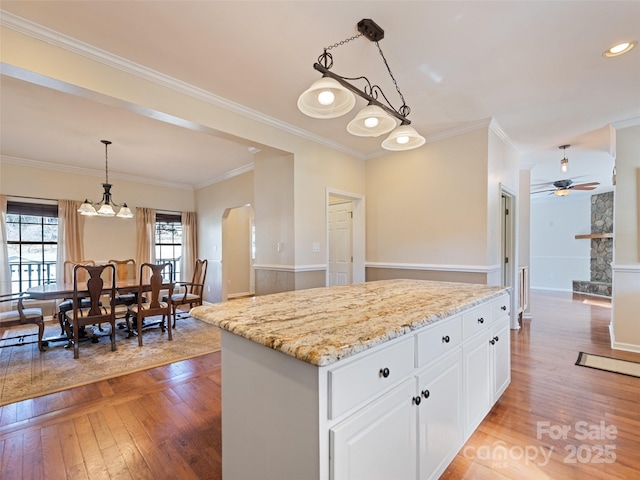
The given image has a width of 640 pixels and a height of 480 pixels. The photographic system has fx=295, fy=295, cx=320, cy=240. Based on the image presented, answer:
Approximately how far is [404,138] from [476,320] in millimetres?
1341

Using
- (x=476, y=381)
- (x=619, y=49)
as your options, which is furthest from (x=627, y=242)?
(x=476, y=381)

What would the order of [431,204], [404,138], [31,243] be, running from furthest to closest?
[31,243] → [431,204] → [404,138]

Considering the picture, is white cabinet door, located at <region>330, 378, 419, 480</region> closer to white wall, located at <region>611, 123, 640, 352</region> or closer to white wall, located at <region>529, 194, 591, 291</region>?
white wall, located at <region>611, 123, 640, 352</region>

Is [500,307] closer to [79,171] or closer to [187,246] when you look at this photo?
[187,246]

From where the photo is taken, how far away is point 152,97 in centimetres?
253

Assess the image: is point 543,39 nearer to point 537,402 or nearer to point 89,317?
point 537,402

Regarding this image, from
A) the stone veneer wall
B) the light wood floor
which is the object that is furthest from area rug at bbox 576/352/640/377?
the stone veneer wall

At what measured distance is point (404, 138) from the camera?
216 cm

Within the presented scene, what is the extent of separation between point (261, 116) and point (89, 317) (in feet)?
10.0

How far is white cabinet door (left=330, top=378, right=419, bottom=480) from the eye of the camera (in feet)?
3.20

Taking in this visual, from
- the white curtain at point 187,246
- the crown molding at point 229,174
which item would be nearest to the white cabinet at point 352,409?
the crown molding at point 229,174

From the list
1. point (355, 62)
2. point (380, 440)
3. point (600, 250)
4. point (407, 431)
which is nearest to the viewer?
point (380, 440)

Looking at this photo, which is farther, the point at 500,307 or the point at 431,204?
the point at 431,204

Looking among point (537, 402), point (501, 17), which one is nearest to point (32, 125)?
point (501, 17)
